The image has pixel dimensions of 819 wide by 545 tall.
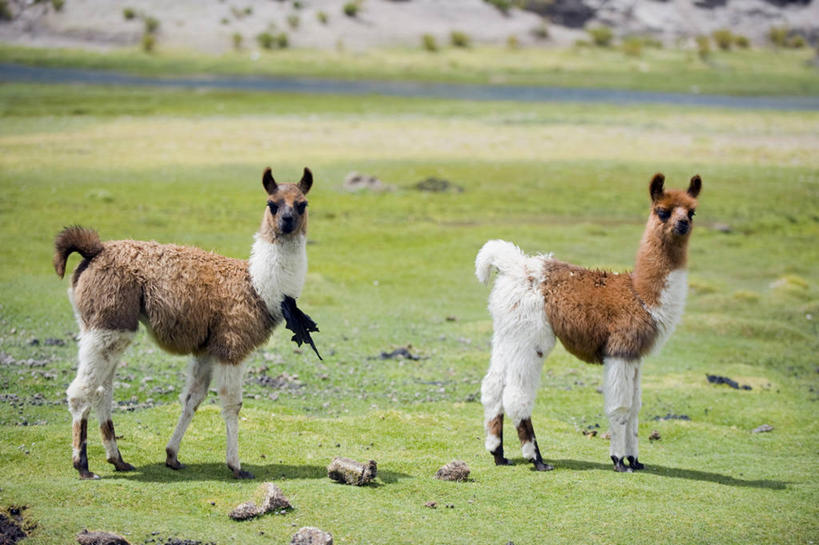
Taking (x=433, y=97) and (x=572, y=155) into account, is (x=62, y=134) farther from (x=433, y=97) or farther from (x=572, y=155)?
(x=433, y=97)

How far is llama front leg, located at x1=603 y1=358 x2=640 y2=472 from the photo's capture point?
1096 cm

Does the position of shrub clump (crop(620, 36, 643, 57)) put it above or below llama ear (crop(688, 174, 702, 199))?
above

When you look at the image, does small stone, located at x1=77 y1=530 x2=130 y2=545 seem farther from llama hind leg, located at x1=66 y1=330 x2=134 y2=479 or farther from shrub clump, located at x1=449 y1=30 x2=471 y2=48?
shrub clump, located at x1=449 y1=30 x2=471 y2=48

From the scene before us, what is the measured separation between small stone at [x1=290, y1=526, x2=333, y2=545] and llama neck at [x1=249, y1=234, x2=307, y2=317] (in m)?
3.06

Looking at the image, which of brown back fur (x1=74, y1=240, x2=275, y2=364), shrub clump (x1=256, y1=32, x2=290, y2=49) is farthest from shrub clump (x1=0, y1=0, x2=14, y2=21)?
brown back fur (x1=74, y1=240, x2=275, y2=364)

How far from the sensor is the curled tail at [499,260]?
11.5 meters

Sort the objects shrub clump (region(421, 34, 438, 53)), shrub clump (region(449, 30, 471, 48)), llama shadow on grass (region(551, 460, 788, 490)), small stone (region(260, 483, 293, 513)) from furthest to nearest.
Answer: shrub clump (region(449, 30, 471, 48)), shrub clump (region(421, 34, 438, 53)), llama shadow on grass (region(551, 460, 788, 490)), small stone (region(260, 483, 293, 513))

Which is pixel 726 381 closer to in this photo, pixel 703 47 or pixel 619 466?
pixel 619 466

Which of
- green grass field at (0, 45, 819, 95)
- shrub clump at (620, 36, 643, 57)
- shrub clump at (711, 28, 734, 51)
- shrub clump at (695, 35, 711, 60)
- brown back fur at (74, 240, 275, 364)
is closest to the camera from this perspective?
brown back fur at (74, 240, 275, 364)

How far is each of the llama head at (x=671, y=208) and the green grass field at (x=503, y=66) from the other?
72079 mm

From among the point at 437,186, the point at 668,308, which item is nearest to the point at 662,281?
the point at 668,308

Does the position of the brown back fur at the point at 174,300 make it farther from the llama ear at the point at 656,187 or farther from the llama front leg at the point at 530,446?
the llama ear at the point at 656,187

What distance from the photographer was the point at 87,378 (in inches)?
384

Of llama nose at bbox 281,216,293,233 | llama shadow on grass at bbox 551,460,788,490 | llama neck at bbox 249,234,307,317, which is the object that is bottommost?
llama shadow on grass at bbox 551,460,788,490
